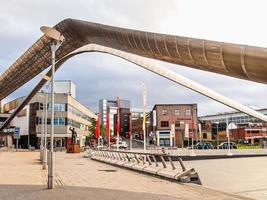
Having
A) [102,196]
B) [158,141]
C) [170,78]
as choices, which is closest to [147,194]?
[102,196]

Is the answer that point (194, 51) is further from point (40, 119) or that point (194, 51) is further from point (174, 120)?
point (174, 120)

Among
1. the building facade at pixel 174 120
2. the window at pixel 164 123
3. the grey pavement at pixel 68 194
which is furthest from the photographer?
the window at pixel 164 123

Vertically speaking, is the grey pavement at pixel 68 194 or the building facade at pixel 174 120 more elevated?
the building facade at pixel 174 120

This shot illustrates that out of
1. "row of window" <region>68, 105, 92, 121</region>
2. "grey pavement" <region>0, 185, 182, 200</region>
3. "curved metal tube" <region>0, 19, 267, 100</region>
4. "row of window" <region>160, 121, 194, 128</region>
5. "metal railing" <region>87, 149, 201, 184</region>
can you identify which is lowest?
"grey pavement" <region>0, 185, 182, 200</region>

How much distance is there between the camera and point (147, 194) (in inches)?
576

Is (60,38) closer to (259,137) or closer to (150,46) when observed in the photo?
(150,46)

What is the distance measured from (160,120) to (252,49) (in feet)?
389

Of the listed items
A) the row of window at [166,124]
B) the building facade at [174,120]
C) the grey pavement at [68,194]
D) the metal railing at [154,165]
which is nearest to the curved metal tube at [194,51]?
the grey pavement at [68,194]

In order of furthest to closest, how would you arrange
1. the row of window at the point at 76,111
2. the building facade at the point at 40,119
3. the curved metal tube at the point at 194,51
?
1. the row of window at the point at 76,111
2. the building facade at the point at 40,119
3. the curved metal tube at the point at 194,51

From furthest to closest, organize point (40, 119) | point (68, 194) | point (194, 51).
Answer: point (40, 119)
point (68, 194)
point (194, 51)

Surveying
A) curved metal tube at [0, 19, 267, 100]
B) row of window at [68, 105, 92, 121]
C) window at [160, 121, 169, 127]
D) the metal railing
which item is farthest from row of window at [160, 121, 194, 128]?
curved metal tube at [0, 19, 267, 100]

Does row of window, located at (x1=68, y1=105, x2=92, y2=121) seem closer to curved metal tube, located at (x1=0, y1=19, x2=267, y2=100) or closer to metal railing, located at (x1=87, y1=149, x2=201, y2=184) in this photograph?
metal railing, located at (x1=87, y1=149, x2=201, y2=184)

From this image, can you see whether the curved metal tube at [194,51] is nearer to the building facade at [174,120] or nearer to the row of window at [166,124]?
the building facade at [174,120]

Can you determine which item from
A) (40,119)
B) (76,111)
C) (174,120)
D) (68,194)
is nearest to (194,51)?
(68,194)
